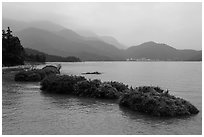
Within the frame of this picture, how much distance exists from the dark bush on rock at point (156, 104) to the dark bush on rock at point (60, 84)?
10035 mm

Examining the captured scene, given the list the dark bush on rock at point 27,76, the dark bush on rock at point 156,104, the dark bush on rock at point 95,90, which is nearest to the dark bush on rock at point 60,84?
the dark bush on rock at point 95,90

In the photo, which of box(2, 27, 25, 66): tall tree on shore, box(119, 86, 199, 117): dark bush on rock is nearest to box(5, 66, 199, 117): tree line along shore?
box(119, 86, 199, 117): dark bush on rock

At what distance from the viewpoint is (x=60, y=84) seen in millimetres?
32969

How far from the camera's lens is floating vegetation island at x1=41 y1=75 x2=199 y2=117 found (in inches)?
828

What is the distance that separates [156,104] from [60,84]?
14.9m

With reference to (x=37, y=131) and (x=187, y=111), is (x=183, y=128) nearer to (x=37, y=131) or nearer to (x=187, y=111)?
(x=187, y=111)

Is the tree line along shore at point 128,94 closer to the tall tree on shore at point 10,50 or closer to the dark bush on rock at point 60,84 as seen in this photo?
the dark bush on rock at point 60,84

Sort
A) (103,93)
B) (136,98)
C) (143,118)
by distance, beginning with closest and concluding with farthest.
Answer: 1. (143,118)
2. (136,98)
3. (103,93)

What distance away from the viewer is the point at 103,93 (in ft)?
93.9

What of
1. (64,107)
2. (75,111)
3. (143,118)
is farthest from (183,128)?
(64,107)

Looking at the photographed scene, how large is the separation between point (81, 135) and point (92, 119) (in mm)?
4093

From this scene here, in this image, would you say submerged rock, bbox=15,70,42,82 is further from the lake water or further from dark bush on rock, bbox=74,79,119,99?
the lake water

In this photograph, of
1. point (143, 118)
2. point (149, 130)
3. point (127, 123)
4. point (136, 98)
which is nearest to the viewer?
point (149, 130)

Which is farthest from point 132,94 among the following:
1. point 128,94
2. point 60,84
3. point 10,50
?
point 10,50
